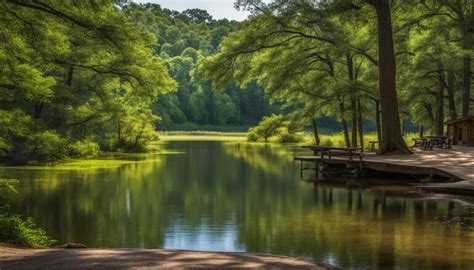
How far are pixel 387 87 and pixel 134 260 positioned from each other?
80.5ft

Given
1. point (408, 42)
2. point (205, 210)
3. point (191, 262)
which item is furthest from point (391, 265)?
point (408, 42)

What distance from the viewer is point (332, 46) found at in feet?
124

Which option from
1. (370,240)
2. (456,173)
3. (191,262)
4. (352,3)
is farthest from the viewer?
(352,3)

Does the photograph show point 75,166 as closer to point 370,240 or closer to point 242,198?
point 242,198

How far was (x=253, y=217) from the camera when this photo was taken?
17.6 meters

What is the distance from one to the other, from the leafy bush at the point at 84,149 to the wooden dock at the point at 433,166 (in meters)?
16.0

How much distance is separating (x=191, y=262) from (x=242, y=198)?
13.2m

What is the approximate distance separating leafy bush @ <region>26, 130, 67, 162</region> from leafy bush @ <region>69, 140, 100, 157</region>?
96.9 inches

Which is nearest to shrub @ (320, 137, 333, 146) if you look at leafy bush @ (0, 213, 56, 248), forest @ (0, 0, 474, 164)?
forest @ (0, 0, 474, 164)

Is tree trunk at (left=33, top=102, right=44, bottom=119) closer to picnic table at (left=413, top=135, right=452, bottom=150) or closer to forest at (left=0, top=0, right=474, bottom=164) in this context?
forest at (left=0, top=0, right=474, bottom=164)

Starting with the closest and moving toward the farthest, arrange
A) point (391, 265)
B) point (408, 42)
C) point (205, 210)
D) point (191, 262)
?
point (191, 262)
point (391, 265)
point (205, 210)
point (408, 42)

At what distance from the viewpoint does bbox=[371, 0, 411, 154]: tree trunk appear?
30.6 meters

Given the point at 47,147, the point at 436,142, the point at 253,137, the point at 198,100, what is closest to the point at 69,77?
the point at 47,147

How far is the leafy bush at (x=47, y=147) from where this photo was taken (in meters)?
31.3
